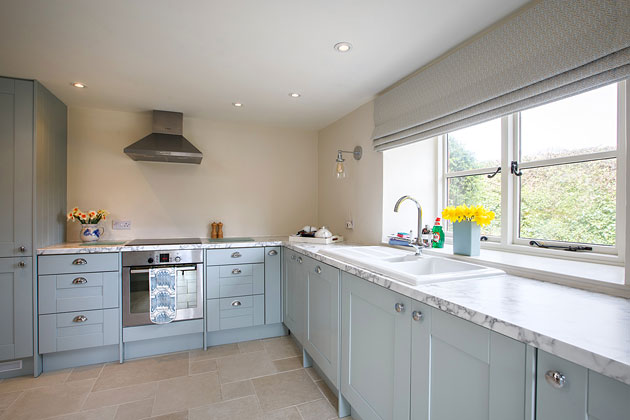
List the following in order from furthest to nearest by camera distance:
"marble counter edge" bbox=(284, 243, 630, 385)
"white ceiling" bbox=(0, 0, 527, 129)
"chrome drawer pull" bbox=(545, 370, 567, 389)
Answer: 1. "white ceiling" bbox=(0, 0, 527, 129)
2. "chrome drawer pull" bbox=(545, 370, 567, 389)
3. "marble counter edge" bbox=(284, 243, 630, 385)

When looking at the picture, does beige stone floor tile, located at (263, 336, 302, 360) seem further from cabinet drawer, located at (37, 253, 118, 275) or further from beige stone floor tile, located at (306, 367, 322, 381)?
cabinet drawer, located at (37, 253, 118, 275)

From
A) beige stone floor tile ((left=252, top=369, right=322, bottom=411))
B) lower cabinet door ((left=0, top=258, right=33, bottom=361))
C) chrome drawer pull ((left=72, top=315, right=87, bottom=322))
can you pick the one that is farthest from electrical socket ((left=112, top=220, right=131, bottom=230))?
beige stone floor tile ((left=252, top=369, right=322, bottom=411))

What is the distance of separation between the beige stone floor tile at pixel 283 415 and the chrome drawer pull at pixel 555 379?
1513mm

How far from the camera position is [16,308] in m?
2.31

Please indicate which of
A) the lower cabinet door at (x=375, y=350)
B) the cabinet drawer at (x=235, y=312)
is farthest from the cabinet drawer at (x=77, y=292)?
the lower cabinet door at (x=375, y=350)

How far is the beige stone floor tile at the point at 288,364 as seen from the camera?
2.47m

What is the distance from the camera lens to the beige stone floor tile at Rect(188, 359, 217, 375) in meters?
2.42

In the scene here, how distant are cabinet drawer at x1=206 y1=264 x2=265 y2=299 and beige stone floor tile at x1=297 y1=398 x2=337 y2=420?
1.18 m

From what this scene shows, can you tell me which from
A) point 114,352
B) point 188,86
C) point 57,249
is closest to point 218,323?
point 114,352

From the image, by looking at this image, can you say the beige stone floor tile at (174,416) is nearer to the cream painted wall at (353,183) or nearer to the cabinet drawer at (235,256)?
the cabinet drawer at (235,256)

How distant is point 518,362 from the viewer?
854mm

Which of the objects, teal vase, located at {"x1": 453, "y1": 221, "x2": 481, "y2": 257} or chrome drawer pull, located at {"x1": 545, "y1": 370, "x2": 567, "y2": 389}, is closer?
chrome drawer pull, located at {"x1": 545, "y1": 370, "x2": 567, "y2": 389}

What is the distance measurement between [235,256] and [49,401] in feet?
5.05

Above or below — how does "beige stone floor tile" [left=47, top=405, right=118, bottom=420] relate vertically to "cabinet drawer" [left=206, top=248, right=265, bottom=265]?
below
